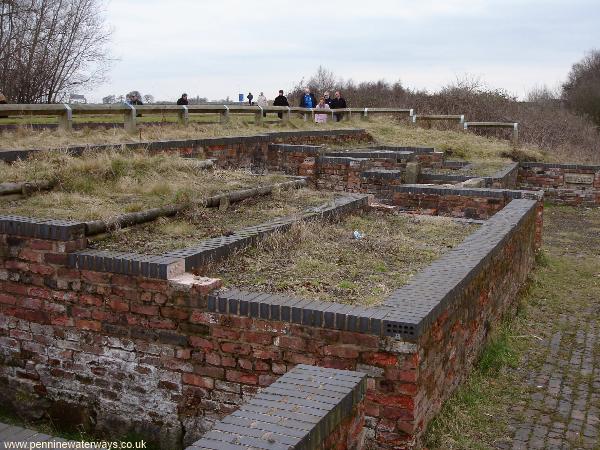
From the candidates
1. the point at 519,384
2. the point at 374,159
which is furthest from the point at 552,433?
the point at 374,159

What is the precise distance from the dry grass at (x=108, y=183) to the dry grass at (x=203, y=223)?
0.26 m

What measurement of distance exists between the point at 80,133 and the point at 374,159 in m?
6.36

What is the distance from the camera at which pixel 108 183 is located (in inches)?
286

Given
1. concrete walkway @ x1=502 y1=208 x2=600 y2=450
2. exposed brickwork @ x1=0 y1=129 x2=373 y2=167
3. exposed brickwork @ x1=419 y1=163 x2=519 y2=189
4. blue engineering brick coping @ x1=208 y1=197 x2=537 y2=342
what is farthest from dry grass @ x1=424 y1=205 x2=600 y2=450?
exposed brickwork @ x1=0 y1=129 x2=373 y2=167

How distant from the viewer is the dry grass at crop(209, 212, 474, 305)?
4852mm

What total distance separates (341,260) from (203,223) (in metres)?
1.53

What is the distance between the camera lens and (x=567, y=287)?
349 inches

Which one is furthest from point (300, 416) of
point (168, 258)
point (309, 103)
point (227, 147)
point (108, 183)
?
point (309, 103)

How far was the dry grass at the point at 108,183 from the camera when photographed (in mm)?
6027

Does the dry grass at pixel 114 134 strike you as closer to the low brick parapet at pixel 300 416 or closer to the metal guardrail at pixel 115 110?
the metal guardrail at pixel 115 110

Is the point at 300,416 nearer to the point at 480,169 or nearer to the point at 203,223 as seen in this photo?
the point at 203,223

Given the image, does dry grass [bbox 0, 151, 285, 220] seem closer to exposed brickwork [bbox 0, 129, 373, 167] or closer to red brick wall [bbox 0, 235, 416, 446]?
exposed brickwork [bbox 0, 129, 373, 167]

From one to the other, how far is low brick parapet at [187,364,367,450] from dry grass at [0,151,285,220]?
3041 mm

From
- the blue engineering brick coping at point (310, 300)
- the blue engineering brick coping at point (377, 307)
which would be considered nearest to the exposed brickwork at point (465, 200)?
the blue engineering brick coping at point (310, 300)
